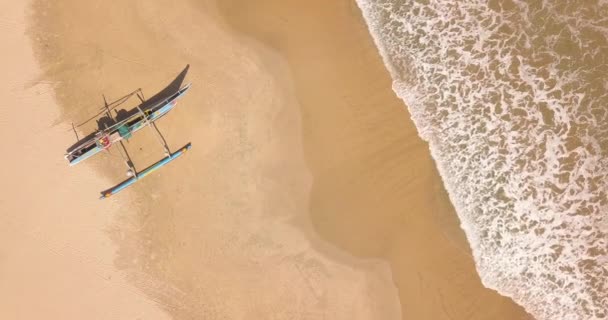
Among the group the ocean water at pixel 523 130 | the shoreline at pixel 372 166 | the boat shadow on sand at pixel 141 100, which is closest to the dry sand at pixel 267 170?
the shoreline at pixel 372 166

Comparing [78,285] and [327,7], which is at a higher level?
[327,7]

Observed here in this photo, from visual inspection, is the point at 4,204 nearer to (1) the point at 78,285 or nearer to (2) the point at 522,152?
(1) the point at 78,285

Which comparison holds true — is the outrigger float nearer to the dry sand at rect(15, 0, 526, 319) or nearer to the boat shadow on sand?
the boat shadow on sand

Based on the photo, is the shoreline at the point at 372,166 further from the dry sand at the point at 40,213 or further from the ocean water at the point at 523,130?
the dry sand at the point at 40,213

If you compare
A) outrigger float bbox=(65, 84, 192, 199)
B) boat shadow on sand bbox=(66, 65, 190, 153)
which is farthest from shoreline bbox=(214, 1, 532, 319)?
outrigger float bbox=(65, 84, 192, 199)

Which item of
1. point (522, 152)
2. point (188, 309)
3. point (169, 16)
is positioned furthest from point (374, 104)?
point (188, 309)

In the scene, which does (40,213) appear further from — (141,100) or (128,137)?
(141,100)

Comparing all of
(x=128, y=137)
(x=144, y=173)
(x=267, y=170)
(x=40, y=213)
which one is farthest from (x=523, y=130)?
(x=40, y=213)
